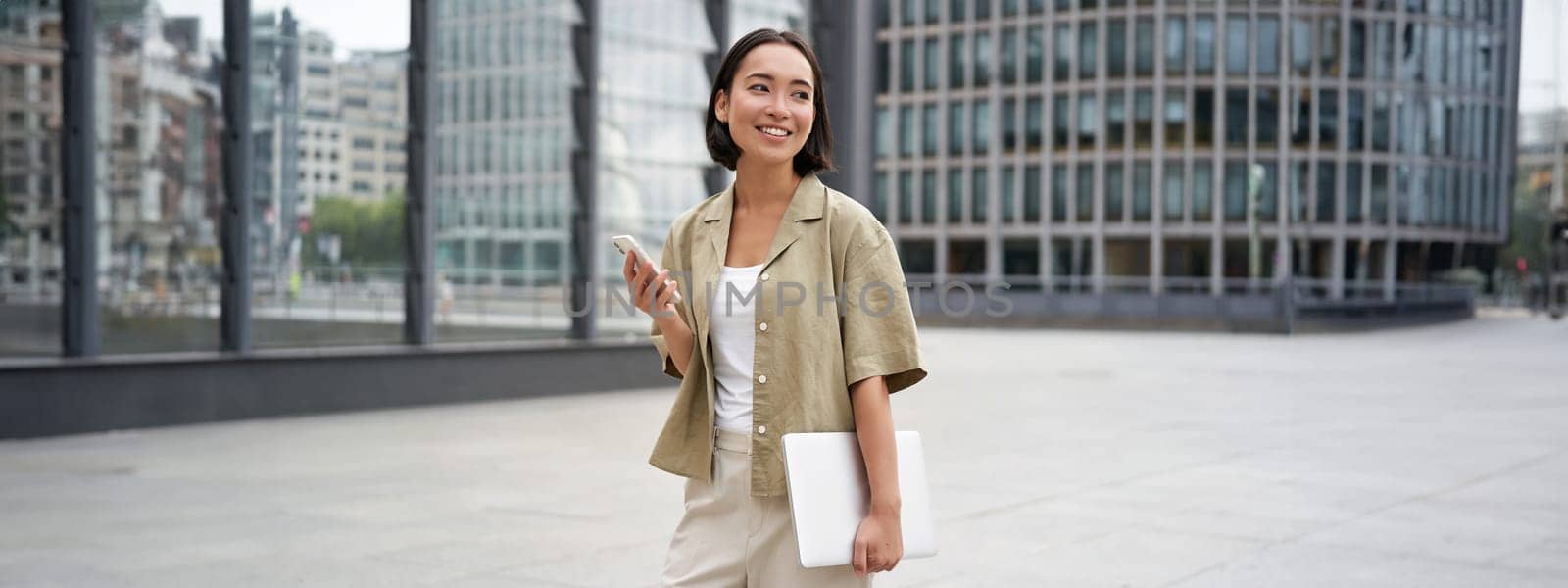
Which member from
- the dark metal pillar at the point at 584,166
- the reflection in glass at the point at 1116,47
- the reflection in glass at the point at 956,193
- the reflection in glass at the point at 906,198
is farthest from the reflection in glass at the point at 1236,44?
the dark metal pillar at the point at 584,166

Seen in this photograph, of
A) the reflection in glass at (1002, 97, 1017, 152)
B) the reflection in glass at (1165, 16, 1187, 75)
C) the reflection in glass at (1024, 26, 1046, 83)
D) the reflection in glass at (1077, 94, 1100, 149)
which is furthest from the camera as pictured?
the reflection in glass at (1002, 97, 1017, 152)

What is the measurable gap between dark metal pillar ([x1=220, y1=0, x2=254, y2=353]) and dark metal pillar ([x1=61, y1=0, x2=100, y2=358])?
1.41m

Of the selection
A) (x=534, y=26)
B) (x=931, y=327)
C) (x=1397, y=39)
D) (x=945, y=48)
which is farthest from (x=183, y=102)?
(x=1397, y=39)

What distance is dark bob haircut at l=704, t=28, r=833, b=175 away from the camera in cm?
279

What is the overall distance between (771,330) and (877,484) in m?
0.34

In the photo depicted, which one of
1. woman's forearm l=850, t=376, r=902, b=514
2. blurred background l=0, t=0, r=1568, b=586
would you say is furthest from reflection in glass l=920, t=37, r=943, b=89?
woman's forearm l=850, t=376, r=902, b=514

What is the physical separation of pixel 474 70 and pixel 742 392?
1383cm

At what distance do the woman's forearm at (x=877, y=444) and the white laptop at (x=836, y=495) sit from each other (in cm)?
3

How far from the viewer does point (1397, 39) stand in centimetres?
6372

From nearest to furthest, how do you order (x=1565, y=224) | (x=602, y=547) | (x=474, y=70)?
(x=602, y=547) → (x=474, y=70) → (x=1565, y=224)

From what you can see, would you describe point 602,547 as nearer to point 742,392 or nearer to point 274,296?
point 742,392

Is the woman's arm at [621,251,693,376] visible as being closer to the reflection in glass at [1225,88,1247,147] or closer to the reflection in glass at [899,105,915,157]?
the reflection in glass at [1225,88,1247,147]

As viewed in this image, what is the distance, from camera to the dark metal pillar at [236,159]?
13.7 meters

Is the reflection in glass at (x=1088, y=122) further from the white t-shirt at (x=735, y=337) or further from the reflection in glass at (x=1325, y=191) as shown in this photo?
the white t-shirt at (x=735, y=337)
